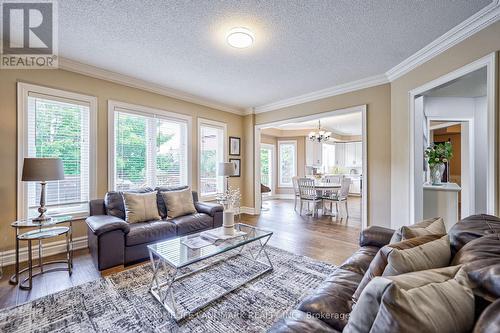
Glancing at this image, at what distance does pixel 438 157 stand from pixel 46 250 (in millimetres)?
5826

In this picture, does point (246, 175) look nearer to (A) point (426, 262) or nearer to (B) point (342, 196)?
(B) point (342, 196)

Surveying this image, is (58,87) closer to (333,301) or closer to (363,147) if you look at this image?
(333,301)

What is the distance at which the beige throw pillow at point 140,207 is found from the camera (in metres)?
3.06

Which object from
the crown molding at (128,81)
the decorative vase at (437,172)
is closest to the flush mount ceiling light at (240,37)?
the crown molding at (128,81)

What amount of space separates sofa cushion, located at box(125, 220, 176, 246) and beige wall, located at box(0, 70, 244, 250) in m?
1.12

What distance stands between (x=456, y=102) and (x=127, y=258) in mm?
6192

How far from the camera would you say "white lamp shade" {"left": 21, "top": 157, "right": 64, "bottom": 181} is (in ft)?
7.60

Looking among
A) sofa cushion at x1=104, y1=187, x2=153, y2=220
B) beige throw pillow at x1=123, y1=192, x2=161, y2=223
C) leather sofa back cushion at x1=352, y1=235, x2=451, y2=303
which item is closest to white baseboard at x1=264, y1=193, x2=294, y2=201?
beige throw pillow at x1=123, y1=192, x2=161, y2=223

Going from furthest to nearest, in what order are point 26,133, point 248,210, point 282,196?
point 282,196 < point 248,210 < point 26,133

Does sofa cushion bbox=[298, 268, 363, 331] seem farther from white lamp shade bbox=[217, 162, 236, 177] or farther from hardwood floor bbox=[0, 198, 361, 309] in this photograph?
white lamp shade bbox=[217, 162, 236, 177]

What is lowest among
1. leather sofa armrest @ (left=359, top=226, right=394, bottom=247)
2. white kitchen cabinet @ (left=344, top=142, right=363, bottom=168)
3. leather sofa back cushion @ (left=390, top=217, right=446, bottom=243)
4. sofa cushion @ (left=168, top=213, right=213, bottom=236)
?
sofa cushion @ (left=168, top=213, right=213, bottom=236)

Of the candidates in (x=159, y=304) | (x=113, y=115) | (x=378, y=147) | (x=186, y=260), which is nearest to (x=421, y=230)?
(x=186, y=260)

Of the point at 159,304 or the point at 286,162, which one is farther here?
the point at 286,162

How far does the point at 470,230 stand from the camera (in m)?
1.34
